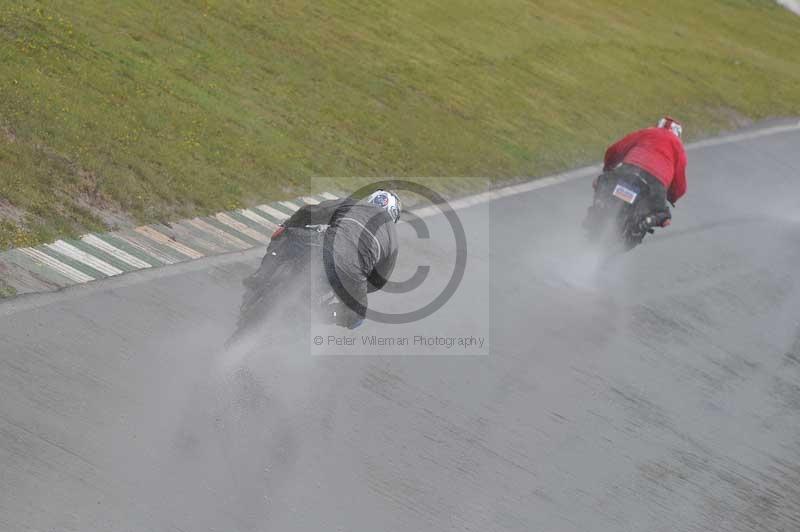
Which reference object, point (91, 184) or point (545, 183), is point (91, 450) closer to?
point (91, 184)

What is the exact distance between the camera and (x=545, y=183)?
821 inches

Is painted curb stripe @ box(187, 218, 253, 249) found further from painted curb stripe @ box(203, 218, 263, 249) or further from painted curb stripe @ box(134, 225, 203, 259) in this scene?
painted curb stripe @ box(134, 225, 203, 259)

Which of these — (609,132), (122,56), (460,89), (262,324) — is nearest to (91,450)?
(262,324)

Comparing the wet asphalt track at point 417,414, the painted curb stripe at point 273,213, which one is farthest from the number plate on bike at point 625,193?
the painted curb stripe at point 273,213

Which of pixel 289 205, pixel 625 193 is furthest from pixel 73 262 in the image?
pixel 625 193

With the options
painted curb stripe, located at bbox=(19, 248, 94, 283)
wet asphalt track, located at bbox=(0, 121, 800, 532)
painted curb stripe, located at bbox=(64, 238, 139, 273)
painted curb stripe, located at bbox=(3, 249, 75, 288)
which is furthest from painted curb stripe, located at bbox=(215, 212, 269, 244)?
painted curb stripe, located at bbox=(3, 249, 75, 288)

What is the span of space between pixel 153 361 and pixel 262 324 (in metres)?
0.92

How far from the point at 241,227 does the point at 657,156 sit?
5.85 m

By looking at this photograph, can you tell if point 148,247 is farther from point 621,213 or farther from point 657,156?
point 657,156

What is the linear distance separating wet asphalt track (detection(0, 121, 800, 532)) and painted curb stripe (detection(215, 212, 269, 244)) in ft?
3.68

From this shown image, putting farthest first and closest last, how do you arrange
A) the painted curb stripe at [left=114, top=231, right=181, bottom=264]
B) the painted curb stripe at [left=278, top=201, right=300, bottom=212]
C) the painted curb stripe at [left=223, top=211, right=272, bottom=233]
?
the painted curb stripe at [left=278, top=201, right=300, bottom=212] → the painted curb stripe at [left=223, top=211, right=272, bottom=233] → the painted curb stripe at [left=114, top=231, right=181, bottom=264]

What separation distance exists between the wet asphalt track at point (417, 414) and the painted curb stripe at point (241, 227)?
1121 mm

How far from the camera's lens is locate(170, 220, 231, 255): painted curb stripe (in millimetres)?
12992

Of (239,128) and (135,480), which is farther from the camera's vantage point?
(239,128)
